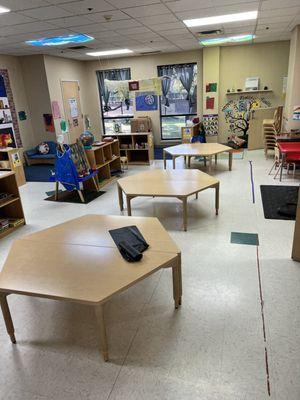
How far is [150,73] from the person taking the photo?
8844 mm

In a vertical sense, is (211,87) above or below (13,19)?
below

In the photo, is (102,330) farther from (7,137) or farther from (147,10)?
(7,137)

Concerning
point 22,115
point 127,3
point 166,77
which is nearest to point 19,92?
point 22,115

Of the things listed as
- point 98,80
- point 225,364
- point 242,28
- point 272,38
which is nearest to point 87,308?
point 225,364

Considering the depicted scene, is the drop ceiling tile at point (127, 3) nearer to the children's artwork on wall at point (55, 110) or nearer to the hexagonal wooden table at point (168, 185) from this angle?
the hexagonal wooden table at point (168, 185)

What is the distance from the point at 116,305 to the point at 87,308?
23cm

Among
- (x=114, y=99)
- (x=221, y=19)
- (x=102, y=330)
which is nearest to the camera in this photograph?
(x=102, y=330)

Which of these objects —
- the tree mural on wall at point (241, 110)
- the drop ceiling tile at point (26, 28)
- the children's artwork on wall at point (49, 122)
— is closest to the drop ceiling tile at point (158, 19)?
the drop ceiling tile at point (26, 28)

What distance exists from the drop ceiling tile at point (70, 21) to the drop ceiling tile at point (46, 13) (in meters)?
0.18

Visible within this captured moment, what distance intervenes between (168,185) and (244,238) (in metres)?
1.20

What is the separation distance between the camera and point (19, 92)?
24.6 ft

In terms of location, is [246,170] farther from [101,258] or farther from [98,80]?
[98,80]

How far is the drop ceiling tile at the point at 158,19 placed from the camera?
4.59 metres

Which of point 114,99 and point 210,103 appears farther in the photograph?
point 114,99
